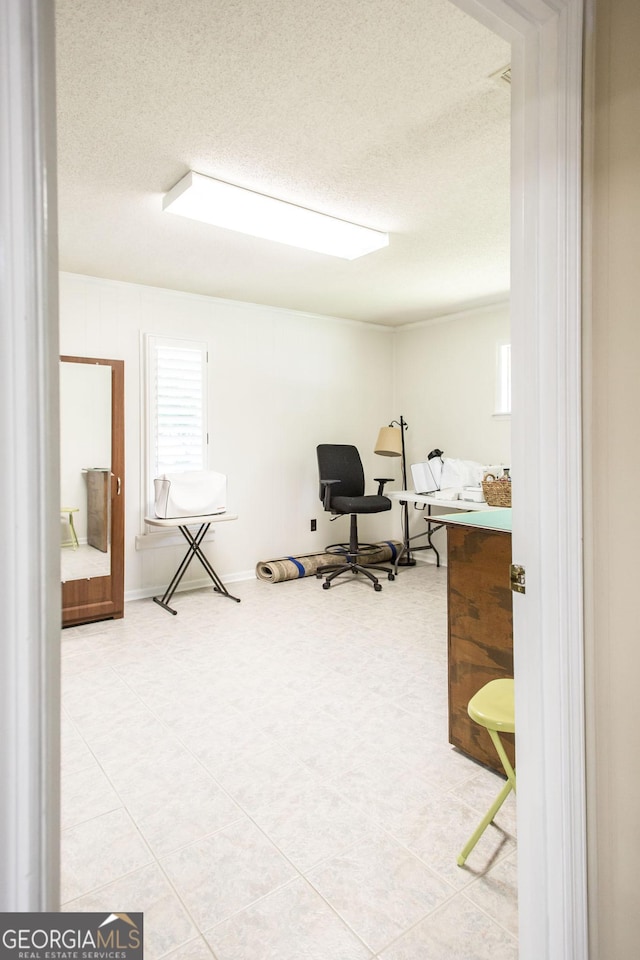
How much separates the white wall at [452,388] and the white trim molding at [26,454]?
478 cm

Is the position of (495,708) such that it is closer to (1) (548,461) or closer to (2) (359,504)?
(1) (548,461)

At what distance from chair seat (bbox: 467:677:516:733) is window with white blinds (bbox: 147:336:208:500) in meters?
3.37

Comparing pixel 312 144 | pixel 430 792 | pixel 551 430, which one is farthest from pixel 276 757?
pixel 312 144

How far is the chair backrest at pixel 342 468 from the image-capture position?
5.07 meters

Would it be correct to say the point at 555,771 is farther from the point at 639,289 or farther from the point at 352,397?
Answer: the point at 352,397

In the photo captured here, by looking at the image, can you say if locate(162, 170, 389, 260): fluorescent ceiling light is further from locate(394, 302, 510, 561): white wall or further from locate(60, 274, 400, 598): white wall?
locate(394, 302, 510, 561): white wall

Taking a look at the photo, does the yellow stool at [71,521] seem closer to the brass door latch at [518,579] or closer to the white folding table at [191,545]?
the white folding table at [191,545]

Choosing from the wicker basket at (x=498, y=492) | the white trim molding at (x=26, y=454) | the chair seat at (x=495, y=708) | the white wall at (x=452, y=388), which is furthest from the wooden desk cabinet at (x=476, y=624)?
the white wall at (x=452, y=388)

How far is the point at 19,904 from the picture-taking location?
A: 556 mm

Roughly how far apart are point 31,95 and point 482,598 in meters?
1.97

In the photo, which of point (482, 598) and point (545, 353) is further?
point (482, 598)

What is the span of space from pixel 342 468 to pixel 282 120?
3.32 m

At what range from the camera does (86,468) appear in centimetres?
388

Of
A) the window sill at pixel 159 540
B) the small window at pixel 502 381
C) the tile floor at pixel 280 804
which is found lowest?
the tile floor at pixel 280 804
